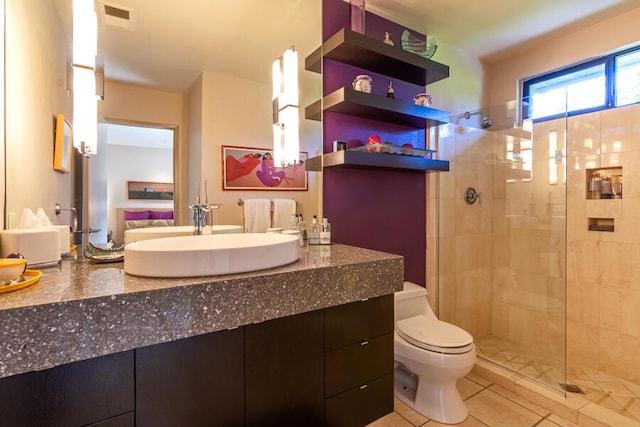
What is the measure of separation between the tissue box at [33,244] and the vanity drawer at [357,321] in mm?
997

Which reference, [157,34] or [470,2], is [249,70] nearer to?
[157,34]

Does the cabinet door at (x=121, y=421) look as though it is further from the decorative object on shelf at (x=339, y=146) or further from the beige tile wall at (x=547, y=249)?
the beige tile wall at (x=547, y=249)

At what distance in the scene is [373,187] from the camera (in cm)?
214

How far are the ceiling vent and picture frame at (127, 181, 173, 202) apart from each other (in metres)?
0.70

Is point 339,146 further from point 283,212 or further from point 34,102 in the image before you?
point 34,102

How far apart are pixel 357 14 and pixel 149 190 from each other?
160cm

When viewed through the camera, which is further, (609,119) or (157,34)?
(609,119)

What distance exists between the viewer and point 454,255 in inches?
100

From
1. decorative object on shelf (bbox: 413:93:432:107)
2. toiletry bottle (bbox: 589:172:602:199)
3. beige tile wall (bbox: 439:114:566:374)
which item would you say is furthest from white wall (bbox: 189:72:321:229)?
toiletry bottle (bbox: 589:172:602:199)

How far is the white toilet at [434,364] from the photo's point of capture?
1652mm

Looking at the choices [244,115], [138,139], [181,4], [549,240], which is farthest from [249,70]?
[549,240]

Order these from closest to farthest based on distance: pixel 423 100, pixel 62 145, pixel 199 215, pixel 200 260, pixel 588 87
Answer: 1. pixel 200 260
2. pixel 62 145
3. pixel 199 215
4. pixel 423 100
5. pixel 588 87

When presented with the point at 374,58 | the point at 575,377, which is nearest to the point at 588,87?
the point at 374,58

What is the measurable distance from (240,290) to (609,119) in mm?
2730
